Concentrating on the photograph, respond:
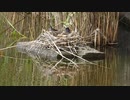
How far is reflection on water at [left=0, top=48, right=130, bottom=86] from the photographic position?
4246mm

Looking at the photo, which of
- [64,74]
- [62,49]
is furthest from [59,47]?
[64,74]

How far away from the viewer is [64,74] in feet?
15.5

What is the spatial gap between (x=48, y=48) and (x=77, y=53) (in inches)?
16.8

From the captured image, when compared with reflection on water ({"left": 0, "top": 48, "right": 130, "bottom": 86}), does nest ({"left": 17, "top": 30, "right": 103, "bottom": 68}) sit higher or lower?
higher

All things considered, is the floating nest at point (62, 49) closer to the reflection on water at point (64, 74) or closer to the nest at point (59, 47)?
the nest at point (59, 47)

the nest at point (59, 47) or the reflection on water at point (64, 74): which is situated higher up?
the nest at point (59, 47)

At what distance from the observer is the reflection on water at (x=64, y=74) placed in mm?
4246

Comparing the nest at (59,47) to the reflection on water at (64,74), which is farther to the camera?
the nest at (59,47)

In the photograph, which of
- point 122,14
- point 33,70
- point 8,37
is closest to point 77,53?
point 33,70

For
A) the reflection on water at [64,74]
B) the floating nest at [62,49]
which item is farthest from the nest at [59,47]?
the reflection on water at [64,74]

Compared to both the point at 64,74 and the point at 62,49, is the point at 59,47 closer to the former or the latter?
the point at 62,49

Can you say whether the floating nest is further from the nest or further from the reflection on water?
the reflection on water

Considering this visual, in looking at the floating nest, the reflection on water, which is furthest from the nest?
the reflection on water

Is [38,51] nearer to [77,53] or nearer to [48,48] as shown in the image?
[48,48]
